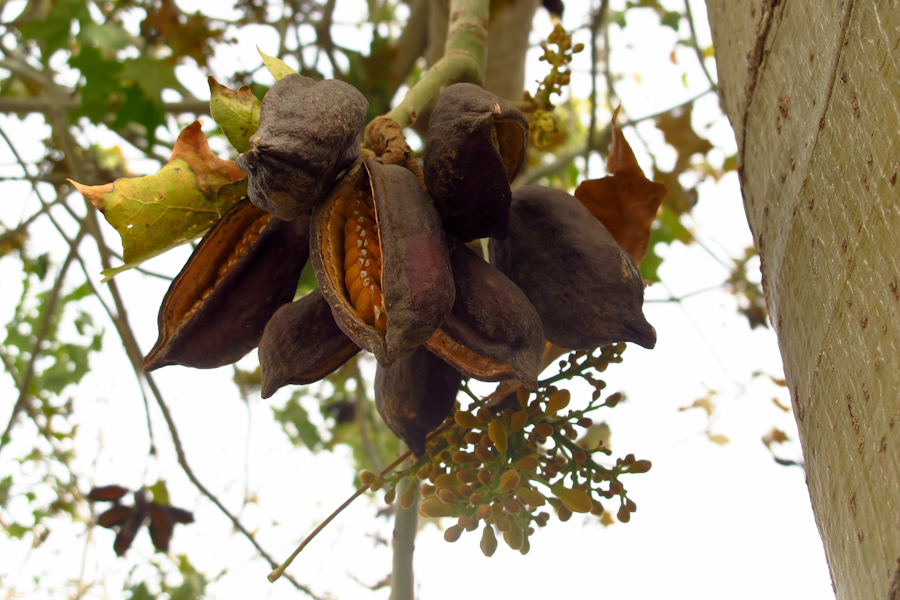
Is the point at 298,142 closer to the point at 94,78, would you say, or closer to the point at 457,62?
the point at 457,62

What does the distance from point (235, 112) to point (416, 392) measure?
51 centimetres

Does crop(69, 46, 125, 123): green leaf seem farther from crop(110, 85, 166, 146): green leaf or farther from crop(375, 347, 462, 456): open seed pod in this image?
crop(375, 347, 462, 456): open seed pod

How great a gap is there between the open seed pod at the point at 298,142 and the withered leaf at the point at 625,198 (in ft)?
1.55

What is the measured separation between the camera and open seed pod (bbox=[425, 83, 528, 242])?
915 millimetres

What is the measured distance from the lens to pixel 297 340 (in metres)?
1.00

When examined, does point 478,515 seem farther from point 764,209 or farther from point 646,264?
point 646,264

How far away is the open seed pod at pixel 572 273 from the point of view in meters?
1.01

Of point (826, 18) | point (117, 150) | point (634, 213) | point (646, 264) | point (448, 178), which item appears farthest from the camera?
point (117, 150)

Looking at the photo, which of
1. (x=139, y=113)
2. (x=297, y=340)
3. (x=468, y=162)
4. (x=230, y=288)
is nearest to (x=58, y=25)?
(x=139, y=113)

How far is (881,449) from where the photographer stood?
0.64 meters

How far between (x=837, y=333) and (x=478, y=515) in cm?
64

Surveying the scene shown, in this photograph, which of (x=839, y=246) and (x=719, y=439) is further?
(x=719, y=439)

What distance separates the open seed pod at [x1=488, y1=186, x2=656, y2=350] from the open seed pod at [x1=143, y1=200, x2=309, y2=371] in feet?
1.11

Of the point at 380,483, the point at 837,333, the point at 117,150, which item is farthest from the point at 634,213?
the point at 117,150
